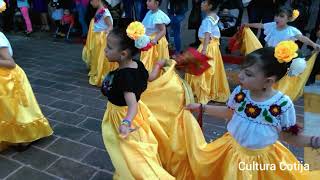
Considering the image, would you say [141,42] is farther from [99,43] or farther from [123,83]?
[99,43]

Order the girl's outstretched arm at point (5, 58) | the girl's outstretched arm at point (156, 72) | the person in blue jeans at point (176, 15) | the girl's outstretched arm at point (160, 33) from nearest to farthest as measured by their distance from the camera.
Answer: the girl's outstretched arm at point (156, 72)
the girl's outstretched arm at point (5, 58)
the girl's outstretched arm at point (160, 33)
the person in blue jeans at point (176, 15)

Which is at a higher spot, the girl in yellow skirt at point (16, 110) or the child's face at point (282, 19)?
the child's face at point (282, 19)

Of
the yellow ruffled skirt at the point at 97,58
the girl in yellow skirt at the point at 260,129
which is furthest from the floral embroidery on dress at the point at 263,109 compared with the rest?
the yellow ruffled skirt at the point at 97,58

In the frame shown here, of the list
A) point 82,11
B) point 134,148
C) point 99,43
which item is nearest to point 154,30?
point 99,43

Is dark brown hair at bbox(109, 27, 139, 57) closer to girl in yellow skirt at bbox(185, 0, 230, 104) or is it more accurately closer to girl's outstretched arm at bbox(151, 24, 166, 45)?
girl in yellow skirt at bbox(185, 0, 230, 104)

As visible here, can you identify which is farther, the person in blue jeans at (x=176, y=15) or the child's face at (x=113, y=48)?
the person in blue jeans at (x=176, y=15)

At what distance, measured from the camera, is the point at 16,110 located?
12.4 ft

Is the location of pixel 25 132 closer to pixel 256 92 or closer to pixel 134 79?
pixel 134 79

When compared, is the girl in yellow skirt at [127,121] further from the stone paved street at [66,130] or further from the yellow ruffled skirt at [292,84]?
the yellow ruffled skirt at [292,84]

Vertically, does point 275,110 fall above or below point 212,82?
above

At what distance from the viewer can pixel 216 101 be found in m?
5.55

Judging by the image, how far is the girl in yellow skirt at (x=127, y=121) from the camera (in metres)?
2.61

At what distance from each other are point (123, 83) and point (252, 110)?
0.99 m

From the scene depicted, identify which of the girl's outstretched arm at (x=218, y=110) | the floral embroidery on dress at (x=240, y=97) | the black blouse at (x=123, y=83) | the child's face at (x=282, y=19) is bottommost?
the girl's outstretched arm at (x=218, y=110)
